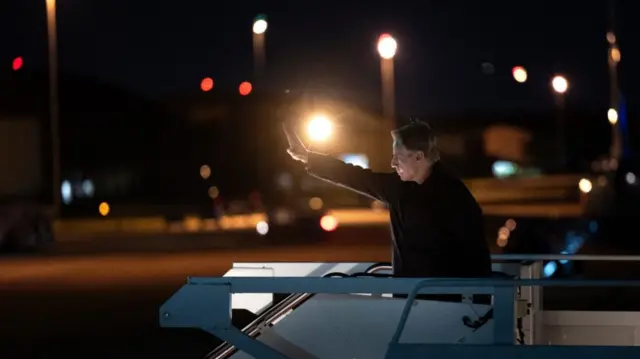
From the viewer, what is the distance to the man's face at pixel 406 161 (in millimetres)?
4965

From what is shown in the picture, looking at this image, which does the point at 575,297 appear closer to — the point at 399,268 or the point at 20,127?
the point at 399,268

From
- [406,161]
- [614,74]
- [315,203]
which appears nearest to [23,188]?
[315,203]

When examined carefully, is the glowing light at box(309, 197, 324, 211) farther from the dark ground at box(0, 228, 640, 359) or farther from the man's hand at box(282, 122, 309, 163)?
the man's hand at box(282, 122, 309, 163)

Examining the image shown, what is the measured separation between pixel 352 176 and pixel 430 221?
1.42 ft

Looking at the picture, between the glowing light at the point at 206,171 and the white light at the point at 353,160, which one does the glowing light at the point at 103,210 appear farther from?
the white light at the point at 353,160

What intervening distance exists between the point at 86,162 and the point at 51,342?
140ft

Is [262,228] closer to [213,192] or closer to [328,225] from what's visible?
[328,225]

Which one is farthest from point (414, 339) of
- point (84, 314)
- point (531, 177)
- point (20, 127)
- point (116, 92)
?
point (531, 177)

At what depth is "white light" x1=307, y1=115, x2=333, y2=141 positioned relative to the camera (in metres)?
5.20

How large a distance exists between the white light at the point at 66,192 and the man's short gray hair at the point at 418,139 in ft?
148

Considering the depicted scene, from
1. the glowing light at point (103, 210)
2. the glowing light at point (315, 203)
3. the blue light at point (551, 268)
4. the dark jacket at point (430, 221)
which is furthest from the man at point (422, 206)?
the glowing light at point (315, 203)

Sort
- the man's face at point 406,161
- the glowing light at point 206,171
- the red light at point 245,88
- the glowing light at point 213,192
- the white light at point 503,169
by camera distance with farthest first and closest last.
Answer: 1. the white light at point 503,169
2. the glowing light at point 206,171
3. the glowing light at point 213,192
4. the red light at point 245,88
5. the man's face at point 406,161

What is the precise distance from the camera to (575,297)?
1695 centimetres

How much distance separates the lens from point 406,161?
4977 mm
